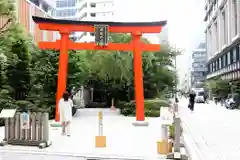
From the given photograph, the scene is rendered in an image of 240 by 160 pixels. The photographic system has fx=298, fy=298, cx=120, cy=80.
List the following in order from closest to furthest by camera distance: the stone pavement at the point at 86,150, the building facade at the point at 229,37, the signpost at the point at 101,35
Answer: the stone pavement at the point at 86,150 < the signpost at the point at 101,35 < the building facade at the point at 229,37

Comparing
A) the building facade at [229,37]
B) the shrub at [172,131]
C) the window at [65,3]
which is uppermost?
the window at [65,3]

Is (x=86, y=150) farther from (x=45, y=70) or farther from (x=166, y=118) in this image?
(x=45, y=70)

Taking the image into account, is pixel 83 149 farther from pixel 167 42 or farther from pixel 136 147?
pixel 167 42

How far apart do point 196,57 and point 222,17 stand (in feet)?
186

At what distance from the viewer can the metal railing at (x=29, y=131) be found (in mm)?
9422

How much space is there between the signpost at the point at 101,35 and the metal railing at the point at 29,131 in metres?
8.15

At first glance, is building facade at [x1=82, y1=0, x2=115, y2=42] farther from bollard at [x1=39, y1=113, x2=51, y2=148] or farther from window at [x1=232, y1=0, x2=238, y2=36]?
bollard at [x1=39, y1=113, x2=51, y2=148]

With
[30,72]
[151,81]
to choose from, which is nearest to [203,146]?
[30,72]

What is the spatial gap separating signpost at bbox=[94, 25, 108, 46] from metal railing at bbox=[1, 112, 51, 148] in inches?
321

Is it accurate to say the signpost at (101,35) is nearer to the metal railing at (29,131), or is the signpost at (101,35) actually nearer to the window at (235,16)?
the metal railing at (29,131)

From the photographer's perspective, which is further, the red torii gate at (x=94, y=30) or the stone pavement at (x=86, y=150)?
the red torii gate at (x=94, y=30)

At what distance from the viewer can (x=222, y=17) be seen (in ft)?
187

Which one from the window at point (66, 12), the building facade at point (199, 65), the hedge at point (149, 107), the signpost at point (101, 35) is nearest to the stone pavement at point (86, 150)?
the signpost at point (101, 35)

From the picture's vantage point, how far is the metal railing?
942cm
